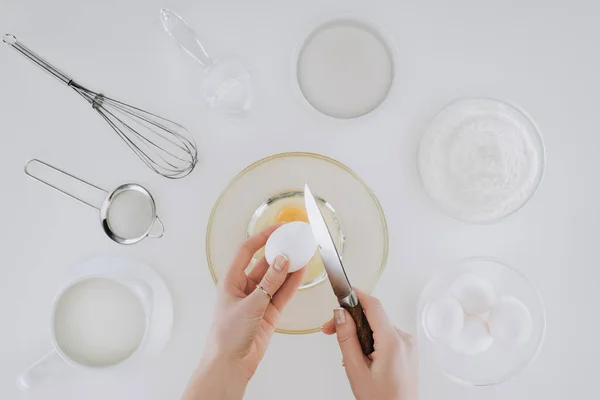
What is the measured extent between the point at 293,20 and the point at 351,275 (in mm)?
404

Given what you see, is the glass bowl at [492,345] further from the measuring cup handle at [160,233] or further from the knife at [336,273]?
the measuring cup handle at [160,233]

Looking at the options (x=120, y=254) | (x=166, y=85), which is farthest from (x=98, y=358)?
(x=166, y=85)

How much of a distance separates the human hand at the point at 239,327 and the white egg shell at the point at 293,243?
0.10 feet

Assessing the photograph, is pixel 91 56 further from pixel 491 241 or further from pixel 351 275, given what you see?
pixel 491 241

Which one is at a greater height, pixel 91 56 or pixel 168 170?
pixel 91 56

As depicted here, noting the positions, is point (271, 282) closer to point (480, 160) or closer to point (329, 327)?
point (329, 327)

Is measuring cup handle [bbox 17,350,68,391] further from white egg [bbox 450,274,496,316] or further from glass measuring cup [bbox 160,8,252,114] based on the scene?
white egg [bbox 450,274,496,316]

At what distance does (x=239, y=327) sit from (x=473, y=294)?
1.14 ft

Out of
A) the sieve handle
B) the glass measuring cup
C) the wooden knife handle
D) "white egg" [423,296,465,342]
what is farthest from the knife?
the sieve handle

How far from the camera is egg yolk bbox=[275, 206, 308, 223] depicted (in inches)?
29.5

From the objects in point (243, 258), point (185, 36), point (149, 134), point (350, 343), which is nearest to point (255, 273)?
point (243, 258)

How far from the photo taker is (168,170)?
A: 804 millimetres

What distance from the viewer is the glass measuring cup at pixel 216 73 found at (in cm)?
79

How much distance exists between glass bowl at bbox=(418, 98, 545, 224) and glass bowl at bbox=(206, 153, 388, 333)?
0.38 ft
